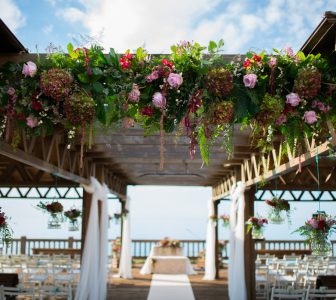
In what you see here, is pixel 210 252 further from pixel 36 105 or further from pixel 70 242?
pixel 36 105

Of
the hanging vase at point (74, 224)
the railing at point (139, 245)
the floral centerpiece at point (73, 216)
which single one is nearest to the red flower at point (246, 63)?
the floral centerpiece at point (73, 216)

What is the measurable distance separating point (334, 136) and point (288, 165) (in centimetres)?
273

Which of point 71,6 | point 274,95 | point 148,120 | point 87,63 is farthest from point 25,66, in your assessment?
point 71,6

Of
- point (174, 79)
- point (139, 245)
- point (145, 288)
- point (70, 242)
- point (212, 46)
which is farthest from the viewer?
point (139, 245)

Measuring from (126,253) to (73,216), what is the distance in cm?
601

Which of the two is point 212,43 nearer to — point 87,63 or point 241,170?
point 87,63

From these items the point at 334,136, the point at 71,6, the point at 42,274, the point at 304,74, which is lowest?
the point at 42,274

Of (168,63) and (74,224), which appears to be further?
(74,224)

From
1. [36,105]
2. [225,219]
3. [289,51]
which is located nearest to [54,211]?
[36,105]

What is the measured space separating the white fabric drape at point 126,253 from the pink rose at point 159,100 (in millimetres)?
12792

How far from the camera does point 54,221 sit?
9570 mm

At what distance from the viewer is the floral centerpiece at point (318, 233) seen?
18.9 feet

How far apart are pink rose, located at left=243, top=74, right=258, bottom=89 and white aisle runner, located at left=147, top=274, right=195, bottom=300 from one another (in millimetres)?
9177

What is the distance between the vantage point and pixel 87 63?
153 inches
